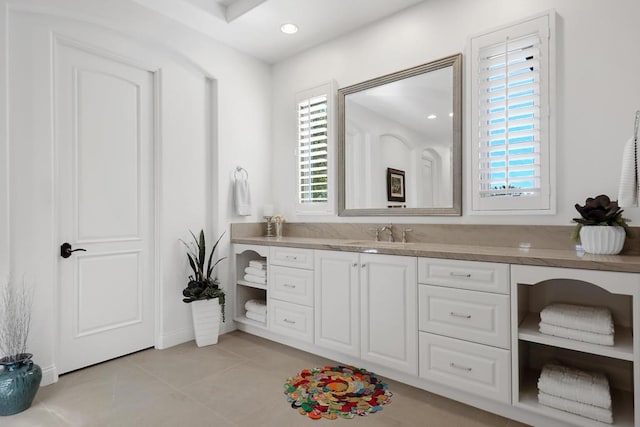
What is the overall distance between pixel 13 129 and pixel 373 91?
259cm

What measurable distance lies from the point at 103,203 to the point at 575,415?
3.27 meters

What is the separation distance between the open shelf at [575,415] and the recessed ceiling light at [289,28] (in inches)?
124

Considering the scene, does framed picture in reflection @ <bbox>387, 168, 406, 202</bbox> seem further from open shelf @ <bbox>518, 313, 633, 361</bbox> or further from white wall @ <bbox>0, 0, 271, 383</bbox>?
white wall @ <bbox>0, 0, 271, 383</bbox>

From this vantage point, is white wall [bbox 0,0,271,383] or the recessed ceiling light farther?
the recessed ceiling light

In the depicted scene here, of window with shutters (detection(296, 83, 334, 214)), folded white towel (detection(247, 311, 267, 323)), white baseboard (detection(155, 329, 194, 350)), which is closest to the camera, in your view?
white baseboard (detection(155, 329, 194, 350))

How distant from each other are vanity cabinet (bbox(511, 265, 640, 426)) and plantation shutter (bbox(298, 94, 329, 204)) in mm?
1875

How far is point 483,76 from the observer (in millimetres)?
2500

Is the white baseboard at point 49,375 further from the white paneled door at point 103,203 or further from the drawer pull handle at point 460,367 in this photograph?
the drawer pull handle at point 460,367

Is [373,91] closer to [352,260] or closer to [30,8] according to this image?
[352,260]

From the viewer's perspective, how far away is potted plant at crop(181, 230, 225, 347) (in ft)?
10.2

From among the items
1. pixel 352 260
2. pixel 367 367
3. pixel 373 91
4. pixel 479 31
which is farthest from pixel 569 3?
pixel 367 367

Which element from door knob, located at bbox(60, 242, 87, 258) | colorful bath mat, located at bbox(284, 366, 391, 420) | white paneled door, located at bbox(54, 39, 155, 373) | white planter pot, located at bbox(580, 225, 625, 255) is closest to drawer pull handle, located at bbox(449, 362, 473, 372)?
colorful bath mat, located at bbox(284, 366, 391, 420)

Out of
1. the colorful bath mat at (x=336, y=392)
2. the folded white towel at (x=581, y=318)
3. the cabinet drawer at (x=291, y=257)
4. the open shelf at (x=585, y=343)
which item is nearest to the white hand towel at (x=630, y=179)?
the folded white towel at (x=581, y=318)

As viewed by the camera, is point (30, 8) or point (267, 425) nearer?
point (267, 425)
